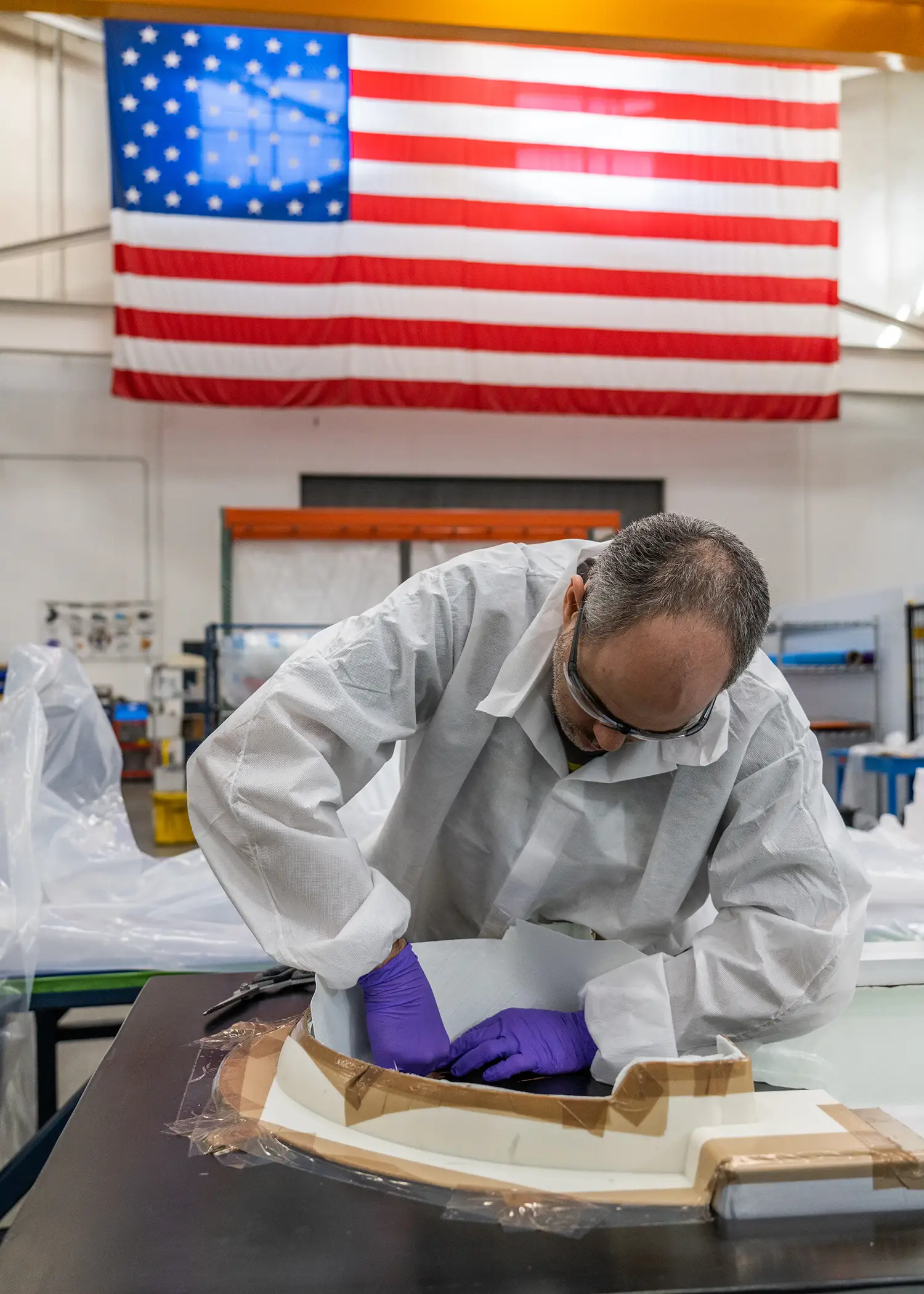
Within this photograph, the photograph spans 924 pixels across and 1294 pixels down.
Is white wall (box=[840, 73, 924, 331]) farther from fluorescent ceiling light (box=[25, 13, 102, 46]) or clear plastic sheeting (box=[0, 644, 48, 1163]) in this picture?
clear plastic sheeting (box=[0, 644, 48, 1163])

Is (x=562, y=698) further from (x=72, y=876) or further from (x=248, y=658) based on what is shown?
(x=248, y=658)

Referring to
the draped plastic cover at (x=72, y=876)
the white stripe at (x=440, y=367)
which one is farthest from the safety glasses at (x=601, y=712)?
the white stripe at (x=440, y=367)

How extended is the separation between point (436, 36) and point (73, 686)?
5.28 ft

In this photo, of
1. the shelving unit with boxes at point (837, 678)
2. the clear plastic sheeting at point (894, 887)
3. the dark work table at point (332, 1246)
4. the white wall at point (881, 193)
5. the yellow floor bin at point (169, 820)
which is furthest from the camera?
the white wall at point (881, 193)

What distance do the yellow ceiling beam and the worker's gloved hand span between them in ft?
6.42

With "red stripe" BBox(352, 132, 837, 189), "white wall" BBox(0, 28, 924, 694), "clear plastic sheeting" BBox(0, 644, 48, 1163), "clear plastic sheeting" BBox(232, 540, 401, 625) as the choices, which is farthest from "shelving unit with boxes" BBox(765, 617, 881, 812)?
"clear plastic sheeting" BBox(0, 644, 48, 1163)

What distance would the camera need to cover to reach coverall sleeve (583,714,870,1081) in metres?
0.96

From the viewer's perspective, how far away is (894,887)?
170 centimetres

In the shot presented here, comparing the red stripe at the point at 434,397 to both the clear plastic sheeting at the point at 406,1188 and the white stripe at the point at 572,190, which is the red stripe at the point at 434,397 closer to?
the white stripe at the point at 572,190

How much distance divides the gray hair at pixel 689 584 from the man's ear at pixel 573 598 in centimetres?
10

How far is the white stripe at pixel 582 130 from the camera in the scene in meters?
4.53

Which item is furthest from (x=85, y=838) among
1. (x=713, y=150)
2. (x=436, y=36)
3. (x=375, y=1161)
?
(x=713, y=150)

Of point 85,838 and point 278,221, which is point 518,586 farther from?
point 278,221

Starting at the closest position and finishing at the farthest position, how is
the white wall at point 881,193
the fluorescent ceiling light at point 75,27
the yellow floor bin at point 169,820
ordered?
1. the yellow floor bin at point 169,820
2. the fluorescent ceiling light at point 75,27
3. the white wall at point 881,193
